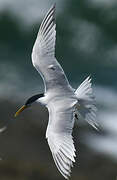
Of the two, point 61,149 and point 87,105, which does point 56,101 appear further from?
point 87,105

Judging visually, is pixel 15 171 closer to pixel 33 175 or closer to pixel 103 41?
pixel 33 175

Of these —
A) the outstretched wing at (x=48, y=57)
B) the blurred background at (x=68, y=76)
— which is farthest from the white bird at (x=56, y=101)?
the blurred background at (x=68, y=76)

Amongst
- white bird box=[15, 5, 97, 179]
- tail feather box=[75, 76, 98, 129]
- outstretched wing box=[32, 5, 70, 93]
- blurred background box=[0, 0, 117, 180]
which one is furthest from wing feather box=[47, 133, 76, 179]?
blurred background box=[0, 0, 117, 180]

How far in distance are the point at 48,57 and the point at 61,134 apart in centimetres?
51

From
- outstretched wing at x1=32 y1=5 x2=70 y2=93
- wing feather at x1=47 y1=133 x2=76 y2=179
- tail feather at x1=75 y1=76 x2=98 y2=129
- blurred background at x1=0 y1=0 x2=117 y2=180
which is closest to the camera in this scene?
wing feather at x1=47 y1=133 x2=76 y2=179

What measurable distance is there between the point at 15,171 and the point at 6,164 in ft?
0.52

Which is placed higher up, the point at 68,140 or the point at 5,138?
the point at 68,140

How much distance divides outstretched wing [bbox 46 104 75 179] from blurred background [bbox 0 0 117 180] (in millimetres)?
2388

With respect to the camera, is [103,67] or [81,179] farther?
[103,67]

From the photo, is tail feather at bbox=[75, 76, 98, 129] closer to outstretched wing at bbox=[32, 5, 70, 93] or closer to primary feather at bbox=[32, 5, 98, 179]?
primary feather at bbox=[32, 5, 98, 179]

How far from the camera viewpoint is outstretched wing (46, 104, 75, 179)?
99.6 inches

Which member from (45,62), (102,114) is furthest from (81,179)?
(45,62)

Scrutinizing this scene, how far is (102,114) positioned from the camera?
6.21m

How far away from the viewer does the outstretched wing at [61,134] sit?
99.6 inches
